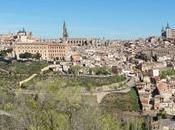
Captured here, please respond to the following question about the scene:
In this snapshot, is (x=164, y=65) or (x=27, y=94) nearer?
(x=27, y=94)

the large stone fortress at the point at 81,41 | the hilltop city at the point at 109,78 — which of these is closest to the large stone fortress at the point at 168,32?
the large stone fortress at the point at 81,41

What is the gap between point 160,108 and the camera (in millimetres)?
29234

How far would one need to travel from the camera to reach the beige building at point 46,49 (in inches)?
1855

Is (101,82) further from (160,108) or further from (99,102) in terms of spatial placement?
(160,108)

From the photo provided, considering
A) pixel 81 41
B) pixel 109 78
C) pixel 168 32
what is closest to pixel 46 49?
pixel 109 78

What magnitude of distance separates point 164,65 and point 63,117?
108 feet

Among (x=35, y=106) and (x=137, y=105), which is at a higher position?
(x=35, y=106)

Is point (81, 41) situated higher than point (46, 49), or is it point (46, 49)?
point (46, 49)

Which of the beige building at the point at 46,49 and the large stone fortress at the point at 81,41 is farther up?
the beige building at the point at 46,49

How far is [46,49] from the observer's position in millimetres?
47688

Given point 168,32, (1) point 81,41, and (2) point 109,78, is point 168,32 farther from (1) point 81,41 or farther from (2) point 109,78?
(2) point 109,78

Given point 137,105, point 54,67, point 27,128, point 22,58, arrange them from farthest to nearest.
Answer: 1. point 22,58
2. point 54,67
3. point 137,105
4. point 27,128

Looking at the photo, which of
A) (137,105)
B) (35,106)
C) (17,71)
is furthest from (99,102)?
(35,106)

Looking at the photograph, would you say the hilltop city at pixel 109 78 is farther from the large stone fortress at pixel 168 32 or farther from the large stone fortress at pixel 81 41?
the large stone fortress at pixel 168 32
